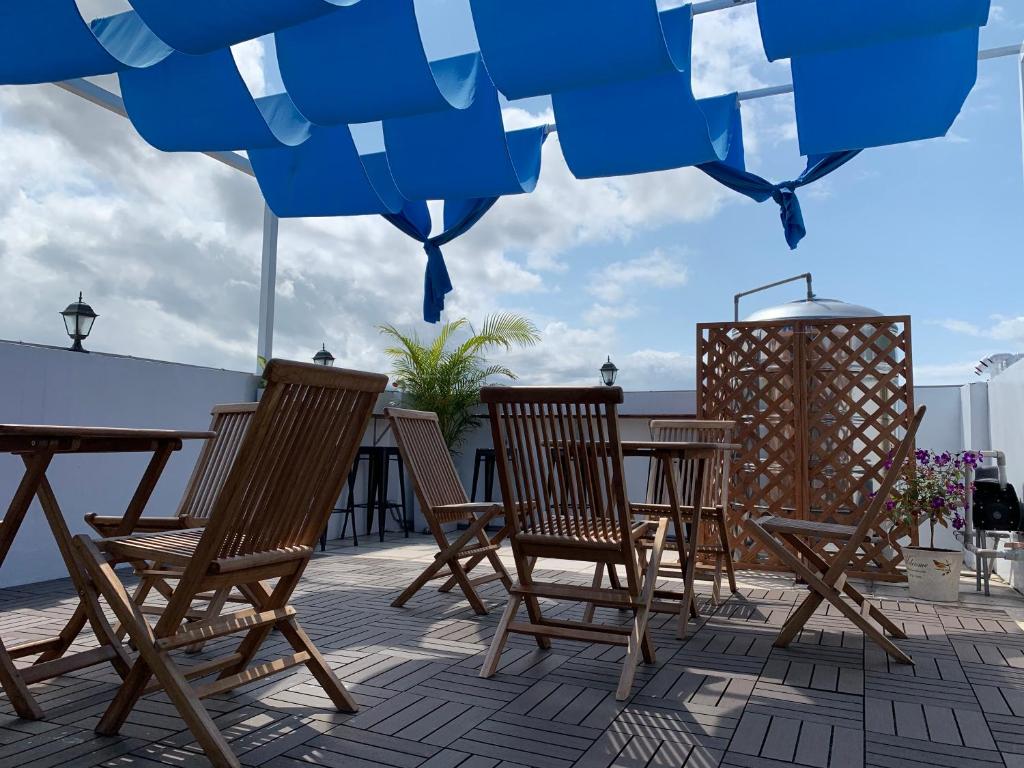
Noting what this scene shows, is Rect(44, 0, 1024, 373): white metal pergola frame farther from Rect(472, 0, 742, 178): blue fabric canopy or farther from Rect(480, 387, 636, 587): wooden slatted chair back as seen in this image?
Rect(480, 387, 636, 587): wooden slatted chair back

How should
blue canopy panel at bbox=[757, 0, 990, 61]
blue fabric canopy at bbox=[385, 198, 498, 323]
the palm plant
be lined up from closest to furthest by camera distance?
blue canopy panel at bbox=[757, 0, 990, 61]
blue fabric canopy at bbox=[385, 198, 498, 323]
the palm plant

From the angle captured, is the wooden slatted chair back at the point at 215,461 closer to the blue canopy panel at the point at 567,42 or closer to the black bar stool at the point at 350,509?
the blue canopy panel at the point at 567,42

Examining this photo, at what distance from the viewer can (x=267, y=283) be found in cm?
659

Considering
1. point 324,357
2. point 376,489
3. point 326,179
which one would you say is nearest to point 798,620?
point 326,179

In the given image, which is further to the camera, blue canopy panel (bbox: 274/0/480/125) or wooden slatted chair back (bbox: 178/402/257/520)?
wooden slatted chair back (bbox: 178/402/257/520)

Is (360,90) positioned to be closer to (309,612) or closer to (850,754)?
(309,612)

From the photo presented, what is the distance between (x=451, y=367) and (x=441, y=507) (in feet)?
→ 13.3

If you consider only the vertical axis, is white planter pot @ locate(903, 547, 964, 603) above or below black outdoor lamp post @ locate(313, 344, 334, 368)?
below

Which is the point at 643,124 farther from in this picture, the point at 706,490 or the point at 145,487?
the point at 145,487

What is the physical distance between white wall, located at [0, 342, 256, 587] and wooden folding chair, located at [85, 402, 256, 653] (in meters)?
1.66

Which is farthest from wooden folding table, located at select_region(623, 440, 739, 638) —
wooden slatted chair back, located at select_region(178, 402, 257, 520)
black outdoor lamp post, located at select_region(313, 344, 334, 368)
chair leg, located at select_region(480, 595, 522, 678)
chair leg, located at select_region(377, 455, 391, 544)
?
black outdoor lamp post, located at select_region(313, 344, 334, 368)

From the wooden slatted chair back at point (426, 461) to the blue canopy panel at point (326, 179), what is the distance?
143cm

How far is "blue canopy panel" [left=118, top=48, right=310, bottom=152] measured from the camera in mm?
3711

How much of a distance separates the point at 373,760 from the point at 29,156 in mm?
5415
